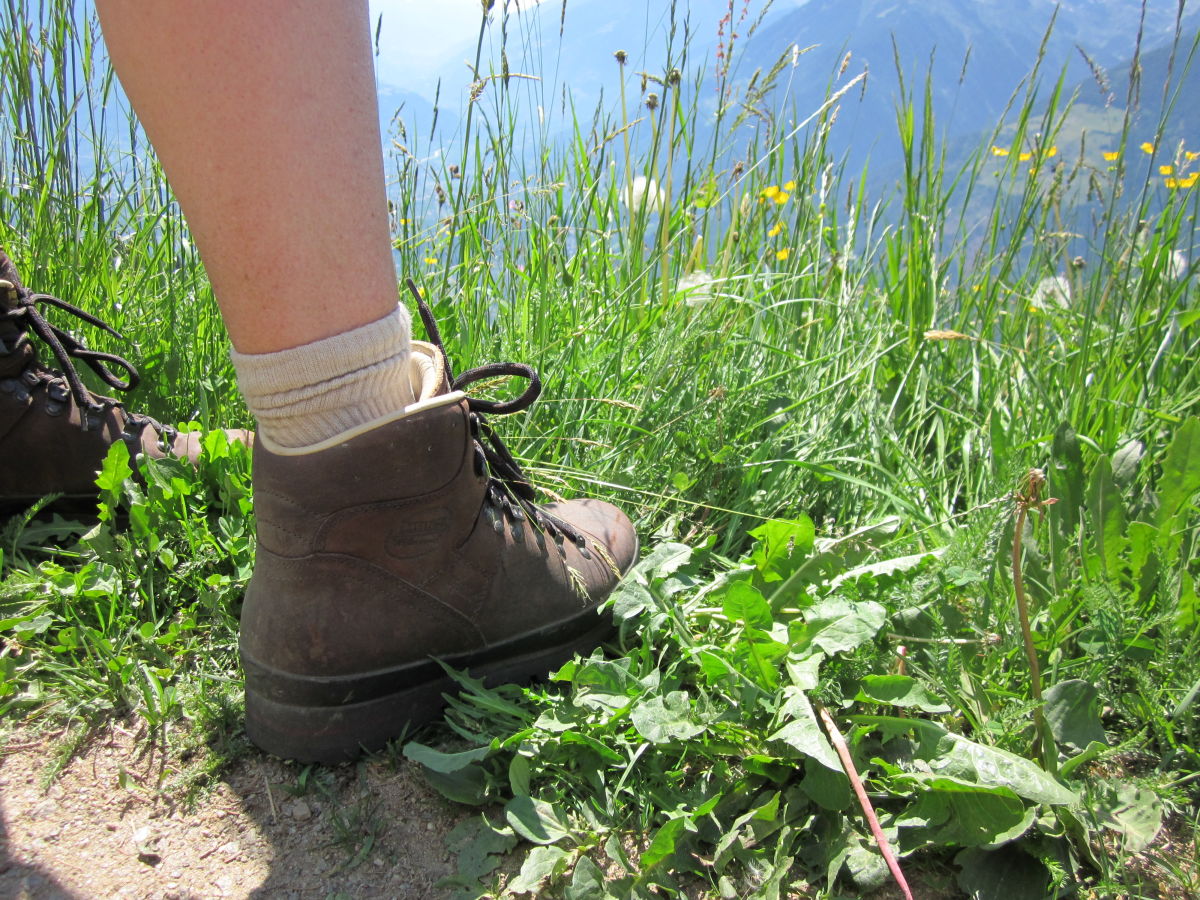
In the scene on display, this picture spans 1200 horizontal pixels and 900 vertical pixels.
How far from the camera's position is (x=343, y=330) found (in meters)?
0.99

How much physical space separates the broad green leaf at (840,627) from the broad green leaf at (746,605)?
0.05m

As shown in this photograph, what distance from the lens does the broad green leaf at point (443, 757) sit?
3.51ft

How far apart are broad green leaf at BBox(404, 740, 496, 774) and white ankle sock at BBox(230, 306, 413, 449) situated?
428 mm

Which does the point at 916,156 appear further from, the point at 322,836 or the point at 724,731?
the point at 322,836

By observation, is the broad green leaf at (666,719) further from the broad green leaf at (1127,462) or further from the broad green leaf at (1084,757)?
the broad green leaf at (1127,462)

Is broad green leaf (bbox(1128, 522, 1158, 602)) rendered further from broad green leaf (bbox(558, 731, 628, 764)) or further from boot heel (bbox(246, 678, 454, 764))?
boot heel (bbox(246, 678, 454, 764))

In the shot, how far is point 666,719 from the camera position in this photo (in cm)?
108

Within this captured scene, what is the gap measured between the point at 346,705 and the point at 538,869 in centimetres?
36

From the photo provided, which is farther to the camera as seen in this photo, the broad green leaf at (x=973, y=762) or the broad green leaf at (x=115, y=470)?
the broad green leaf at (x=115, y=470)

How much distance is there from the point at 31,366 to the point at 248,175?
38.7 inches

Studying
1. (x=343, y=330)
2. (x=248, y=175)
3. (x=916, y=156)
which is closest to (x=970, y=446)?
(x=916, y=156)

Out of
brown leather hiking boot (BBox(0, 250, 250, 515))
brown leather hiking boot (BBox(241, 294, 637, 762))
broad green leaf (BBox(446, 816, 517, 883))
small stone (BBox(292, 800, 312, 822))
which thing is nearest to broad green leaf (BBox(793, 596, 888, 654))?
brown leather hiking boot (BBox(241, 294, 637, 762))

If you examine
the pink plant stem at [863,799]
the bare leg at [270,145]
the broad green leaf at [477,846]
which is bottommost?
the broad green leaf at [477,846]

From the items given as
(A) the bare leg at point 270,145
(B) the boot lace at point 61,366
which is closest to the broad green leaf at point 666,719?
(A) the bare leg at point 270,145
